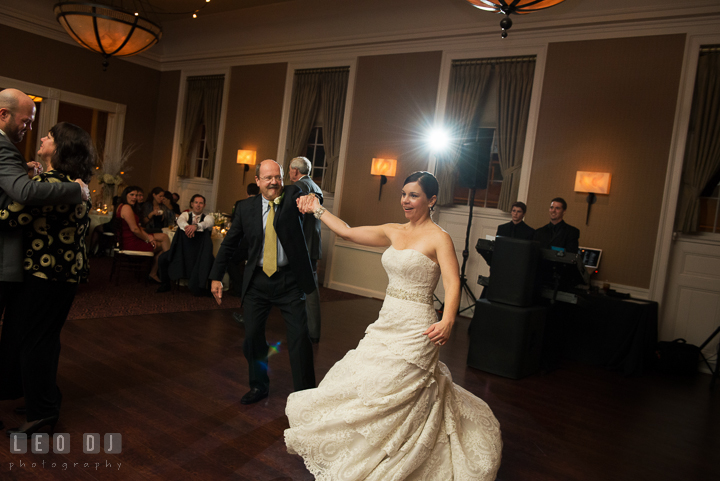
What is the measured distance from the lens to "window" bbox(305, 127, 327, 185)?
9.37 metres

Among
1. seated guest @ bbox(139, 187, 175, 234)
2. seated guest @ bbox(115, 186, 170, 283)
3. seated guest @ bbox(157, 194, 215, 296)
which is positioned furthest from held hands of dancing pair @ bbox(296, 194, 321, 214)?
seated guest @ bbox(139, 187, 175, 234)

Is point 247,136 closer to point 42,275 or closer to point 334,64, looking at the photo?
point 334,64

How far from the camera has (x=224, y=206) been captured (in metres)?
10.2

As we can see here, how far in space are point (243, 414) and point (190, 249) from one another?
3797 millimetres

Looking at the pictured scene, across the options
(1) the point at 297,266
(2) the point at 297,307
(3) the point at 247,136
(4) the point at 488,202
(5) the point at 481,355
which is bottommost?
(5) the point at 481,355

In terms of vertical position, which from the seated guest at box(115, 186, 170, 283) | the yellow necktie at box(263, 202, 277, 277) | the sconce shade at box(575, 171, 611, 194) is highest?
the sconce shade at box(575, 171, 611, 194)

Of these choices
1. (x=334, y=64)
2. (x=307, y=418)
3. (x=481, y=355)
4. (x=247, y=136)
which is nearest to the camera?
(x=307, y=418)

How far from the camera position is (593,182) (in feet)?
20.7

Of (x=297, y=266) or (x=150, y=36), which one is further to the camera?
(x=150, y=36)

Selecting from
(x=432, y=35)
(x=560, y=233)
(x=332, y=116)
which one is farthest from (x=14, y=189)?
(x=332, y=116)

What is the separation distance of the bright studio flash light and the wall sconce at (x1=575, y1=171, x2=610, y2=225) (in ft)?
6.22

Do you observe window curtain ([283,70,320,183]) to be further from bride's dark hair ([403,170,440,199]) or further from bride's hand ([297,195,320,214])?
bride's dark hair ([403,170,440,199])

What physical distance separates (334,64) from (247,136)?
2.29 metres

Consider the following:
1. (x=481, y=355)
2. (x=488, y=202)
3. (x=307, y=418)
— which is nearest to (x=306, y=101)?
(x=488, y=202)
